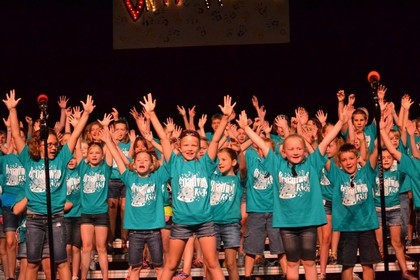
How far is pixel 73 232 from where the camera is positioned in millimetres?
7207

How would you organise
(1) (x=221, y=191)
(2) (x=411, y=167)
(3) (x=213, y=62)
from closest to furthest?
1. (2) (x=411, y=167)
2. (1) (x=221, y=191)
3. (3) (x=213, y=62)

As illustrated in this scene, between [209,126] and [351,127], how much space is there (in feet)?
12.0

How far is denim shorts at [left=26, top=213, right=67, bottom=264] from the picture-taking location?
20.4 ft

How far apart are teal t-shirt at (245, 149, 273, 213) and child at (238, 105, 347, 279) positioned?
2.99 feet

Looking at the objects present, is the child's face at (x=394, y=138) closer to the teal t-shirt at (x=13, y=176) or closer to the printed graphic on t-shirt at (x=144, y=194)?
the printed graphic on t-shirt at (x=144, y=194)

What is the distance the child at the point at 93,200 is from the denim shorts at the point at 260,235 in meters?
1.25

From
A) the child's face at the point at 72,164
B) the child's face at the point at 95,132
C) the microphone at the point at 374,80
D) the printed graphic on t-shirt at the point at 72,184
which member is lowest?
the printed graphic on t-shirt at the point at 72,184

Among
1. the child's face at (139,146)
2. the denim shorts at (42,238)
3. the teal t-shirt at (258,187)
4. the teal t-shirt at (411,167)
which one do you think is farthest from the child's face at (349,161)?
the denim shorts at (42,238)

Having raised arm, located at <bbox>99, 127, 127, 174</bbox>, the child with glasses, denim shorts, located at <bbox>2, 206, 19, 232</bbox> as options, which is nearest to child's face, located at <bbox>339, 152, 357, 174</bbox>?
the child with glasses

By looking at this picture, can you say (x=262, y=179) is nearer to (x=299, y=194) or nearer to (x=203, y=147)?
(x=203, y=147)

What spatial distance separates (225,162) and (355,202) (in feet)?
3.74

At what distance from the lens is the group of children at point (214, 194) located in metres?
6.06

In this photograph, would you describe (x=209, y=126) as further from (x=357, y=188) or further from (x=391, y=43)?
(x=357, y=188)

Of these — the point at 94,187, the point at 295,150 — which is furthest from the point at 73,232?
the point at 295,150
